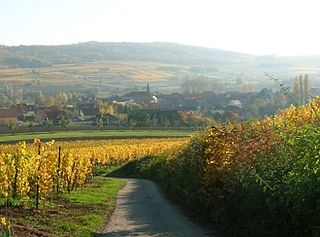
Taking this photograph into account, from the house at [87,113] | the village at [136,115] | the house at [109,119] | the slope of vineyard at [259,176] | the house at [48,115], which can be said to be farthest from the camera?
the house at [87,113]

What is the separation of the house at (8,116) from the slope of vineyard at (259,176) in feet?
369

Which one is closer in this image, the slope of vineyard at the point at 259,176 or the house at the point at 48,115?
the slope of vineyard at the point at 259,176

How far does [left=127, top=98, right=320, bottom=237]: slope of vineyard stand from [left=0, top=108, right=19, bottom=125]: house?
11234 centimetres

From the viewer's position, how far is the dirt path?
60.9ft

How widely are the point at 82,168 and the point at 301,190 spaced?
27.4 metres

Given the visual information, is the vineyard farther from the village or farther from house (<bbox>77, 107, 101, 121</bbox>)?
house (<bbox>77, 107, 101, 121</bbox>)

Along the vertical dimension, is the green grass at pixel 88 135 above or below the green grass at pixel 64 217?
below

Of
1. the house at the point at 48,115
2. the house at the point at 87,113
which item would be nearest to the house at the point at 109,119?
the house at the point at 87,113

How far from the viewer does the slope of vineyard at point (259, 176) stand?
39.2 ft

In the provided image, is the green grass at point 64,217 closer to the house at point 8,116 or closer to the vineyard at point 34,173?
the vineyard at point 34,173

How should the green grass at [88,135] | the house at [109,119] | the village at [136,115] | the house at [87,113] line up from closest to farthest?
the green grass at [88,135] → the village at [136,115] → the house at [109,119] → the house at [87,113]

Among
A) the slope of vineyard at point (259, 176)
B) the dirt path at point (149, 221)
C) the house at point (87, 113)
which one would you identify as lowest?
the house at point (87, 113)

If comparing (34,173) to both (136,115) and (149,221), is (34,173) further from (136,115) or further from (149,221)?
(136,115)

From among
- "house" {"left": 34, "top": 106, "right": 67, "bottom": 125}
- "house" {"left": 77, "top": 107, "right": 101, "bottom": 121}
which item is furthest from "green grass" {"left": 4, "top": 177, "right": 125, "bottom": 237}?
"house" {"left": 77, "top": 107, "right": 101, "bottom": 121}
